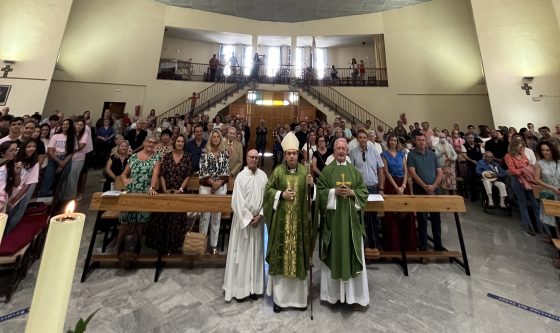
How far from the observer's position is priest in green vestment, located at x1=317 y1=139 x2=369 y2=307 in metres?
2.38

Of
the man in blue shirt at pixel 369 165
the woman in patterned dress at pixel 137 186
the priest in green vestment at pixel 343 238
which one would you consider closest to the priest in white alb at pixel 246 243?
the priest in green vestment at pixel 343 238

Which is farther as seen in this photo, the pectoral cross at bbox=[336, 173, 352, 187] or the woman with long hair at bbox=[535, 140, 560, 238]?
the woman with long hair at bbox=[535, 140, 560, 238]

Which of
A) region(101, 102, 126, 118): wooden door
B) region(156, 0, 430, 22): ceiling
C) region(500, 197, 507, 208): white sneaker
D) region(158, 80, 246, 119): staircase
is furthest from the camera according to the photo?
region(156, 0, 430, 22): ceiling

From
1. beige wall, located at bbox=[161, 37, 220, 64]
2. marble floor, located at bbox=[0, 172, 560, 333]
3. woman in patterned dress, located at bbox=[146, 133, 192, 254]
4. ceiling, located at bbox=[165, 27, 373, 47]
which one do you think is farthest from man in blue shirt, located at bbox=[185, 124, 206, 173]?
beige wall, located at bbox=[161, 37, 220, 64]

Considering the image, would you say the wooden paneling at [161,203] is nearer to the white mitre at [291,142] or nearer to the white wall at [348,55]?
the white mitre at [291,142]

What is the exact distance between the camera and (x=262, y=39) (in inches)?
524

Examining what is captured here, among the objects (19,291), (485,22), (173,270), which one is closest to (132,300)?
(173,270)

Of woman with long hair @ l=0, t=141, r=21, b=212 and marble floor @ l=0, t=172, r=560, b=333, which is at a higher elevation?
woman with long hair @ l=0, t=141, r=21, b=212

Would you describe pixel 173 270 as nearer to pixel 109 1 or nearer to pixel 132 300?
pixel 132 300

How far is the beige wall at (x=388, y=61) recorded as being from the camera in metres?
10.5

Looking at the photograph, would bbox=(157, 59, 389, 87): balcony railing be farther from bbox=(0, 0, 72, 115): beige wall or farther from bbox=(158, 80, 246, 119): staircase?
bbox=(0, 0, 72, 115): beige wall

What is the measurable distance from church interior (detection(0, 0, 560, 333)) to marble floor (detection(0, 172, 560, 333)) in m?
0.02

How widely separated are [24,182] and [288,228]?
317 centimetres

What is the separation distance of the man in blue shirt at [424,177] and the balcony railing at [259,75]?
9305mm
